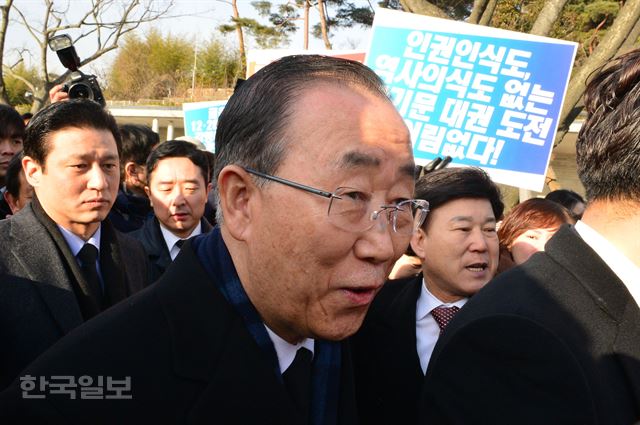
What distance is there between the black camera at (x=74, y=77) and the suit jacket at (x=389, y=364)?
2.04m

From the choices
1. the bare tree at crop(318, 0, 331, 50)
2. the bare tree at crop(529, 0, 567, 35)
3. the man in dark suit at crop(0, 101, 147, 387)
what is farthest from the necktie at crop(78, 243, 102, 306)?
the bare tree at crop(318, 0, 331, 50)

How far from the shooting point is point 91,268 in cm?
264

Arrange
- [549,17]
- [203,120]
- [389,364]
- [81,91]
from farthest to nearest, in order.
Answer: [203,120], [549,17], [81,91], [389,364]

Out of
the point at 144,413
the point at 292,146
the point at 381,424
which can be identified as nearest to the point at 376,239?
the point at 292,146

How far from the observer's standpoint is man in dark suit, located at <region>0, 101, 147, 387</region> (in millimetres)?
2311

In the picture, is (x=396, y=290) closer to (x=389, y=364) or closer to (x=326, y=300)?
(x=389, y=364)

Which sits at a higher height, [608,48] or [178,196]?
[608,48]

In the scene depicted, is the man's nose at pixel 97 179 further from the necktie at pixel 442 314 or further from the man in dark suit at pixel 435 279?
the necktie at pixel 442 314

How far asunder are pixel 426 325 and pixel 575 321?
1.32 m

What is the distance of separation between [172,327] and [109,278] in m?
1.40

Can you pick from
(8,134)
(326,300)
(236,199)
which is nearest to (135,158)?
(8,134)

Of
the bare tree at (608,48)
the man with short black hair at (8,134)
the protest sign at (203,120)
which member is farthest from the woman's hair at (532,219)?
the protest sign at (203,120)

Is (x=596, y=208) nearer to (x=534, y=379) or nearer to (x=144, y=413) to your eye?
(x=534, y=379)

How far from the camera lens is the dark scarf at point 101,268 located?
Answer: 249 centimetres
